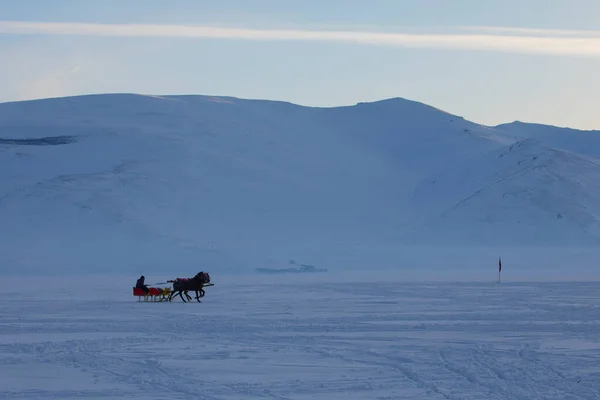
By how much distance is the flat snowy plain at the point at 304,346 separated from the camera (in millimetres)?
13320

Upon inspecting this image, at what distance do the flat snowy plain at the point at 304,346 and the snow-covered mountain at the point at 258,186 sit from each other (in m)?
20.8

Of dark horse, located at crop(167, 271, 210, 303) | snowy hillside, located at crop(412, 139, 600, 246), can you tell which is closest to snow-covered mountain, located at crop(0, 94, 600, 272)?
snowy hillside, located at crop(412, 139, 600, 246)

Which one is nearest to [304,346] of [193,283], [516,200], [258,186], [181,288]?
[193,283]

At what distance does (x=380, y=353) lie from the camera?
1648cm

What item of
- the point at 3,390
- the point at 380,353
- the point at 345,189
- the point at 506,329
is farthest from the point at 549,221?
the point at 3,390

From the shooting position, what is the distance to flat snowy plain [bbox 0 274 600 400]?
13.3 metres

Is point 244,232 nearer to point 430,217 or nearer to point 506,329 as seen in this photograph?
point 430,217

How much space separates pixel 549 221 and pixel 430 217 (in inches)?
279

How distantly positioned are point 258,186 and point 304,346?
51388 mm

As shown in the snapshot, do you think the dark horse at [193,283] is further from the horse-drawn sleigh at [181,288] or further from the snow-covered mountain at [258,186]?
the snow-covered mountain at [258,186]

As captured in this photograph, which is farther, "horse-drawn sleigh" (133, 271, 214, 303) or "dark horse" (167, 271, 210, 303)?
"dark horse" (167, 271, 210, 303)

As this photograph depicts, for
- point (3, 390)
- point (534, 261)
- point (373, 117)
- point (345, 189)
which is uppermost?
point (373, 117)

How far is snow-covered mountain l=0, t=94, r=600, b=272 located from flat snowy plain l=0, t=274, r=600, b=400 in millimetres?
20773

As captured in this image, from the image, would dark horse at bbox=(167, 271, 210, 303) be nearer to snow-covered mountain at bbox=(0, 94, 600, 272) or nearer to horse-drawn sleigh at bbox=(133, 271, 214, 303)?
horse-drawn sleigh at bbox=(133, 271, 214, 303)
